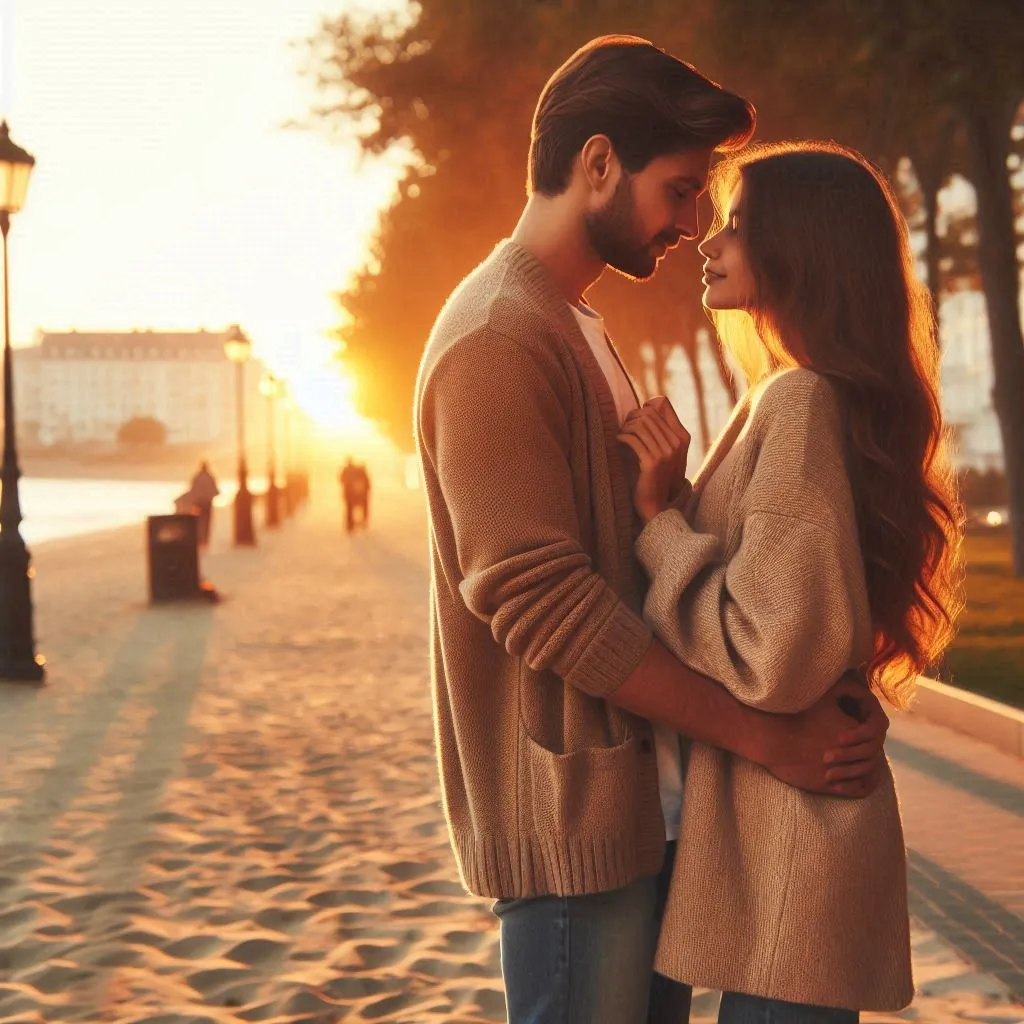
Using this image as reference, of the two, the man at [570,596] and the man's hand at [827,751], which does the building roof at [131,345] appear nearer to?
the man at [570,596]

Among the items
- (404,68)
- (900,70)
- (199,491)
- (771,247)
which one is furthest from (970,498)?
(771,247)

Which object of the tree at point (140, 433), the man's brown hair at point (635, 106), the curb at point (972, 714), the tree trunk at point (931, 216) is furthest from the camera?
the tree at point (140, 433)

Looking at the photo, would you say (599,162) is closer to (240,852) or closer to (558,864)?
(558,864)

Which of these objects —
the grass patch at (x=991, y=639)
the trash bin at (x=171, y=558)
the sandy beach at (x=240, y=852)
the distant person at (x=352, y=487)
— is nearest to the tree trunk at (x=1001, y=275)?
the grass patch at (x=991, y=639)

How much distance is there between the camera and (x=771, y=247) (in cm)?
225

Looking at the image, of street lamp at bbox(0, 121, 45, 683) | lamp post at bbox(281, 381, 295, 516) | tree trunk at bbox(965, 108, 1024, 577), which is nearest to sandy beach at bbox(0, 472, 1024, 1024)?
street lamp at bbox(0, 121, 45, 683)

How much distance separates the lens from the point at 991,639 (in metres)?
12.6

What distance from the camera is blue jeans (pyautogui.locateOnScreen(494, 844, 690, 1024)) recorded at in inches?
84.6

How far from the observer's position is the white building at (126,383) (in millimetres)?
190500

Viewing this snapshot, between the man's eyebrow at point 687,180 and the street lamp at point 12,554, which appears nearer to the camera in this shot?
the man's eyebrow at point 687,180

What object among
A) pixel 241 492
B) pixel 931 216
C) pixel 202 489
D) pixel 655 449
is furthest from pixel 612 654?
pixel 241 492

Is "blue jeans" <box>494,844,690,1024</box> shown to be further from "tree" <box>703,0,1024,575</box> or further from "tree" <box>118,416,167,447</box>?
"tree" <box>118,416,167,447</box>

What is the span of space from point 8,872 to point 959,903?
146 inches

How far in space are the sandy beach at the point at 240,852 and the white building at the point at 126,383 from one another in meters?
179
